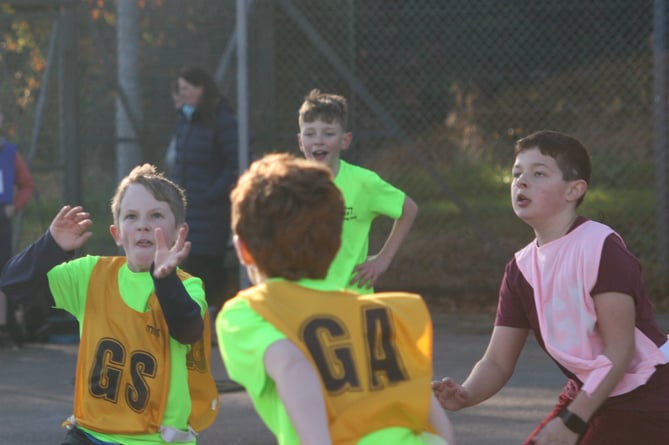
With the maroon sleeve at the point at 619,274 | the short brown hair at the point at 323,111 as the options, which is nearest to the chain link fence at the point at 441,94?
the short brown hair at the point at 323,111

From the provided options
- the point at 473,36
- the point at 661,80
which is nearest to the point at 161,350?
the point at 661,80

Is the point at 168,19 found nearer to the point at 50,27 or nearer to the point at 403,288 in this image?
the point at 50,27

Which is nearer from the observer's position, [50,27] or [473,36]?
[50,27]

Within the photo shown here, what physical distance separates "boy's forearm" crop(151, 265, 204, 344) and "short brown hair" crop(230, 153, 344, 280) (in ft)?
3.53

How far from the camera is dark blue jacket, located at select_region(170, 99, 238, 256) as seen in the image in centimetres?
962

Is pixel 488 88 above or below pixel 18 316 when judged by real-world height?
above

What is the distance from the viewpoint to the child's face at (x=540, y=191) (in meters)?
4.09

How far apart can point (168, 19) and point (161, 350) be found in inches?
289

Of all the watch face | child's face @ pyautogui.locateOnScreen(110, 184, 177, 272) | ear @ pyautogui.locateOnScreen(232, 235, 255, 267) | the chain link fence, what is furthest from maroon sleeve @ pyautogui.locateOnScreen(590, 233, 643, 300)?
the chain link fence

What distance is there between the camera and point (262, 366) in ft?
9.30

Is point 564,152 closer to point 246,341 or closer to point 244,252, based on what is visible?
point 244,252

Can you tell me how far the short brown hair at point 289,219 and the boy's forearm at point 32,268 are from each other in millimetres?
1498

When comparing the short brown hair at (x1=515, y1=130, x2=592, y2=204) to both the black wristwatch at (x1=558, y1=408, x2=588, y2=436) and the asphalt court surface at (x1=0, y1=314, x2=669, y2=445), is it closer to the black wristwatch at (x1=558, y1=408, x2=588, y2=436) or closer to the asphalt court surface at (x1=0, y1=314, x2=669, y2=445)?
the black wristwatch at (x1=558, y1=408, x2=588, y2=436)

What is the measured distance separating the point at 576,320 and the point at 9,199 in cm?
652
